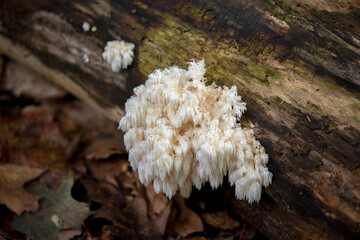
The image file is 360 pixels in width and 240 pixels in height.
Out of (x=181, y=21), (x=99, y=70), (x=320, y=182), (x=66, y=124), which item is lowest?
(x=66, y=124)

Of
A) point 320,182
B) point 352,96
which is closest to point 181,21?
point 352,96

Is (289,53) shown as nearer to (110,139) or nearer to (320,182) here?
(320,182)

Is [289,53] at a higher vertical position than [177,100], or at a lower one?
higher

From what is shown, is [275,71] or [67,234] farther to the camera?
[67,234]

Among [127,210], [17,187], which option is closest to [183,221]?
[127,210]

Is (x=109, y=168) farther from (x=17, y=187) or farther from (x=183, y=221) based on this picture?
(x=183, y=221)
